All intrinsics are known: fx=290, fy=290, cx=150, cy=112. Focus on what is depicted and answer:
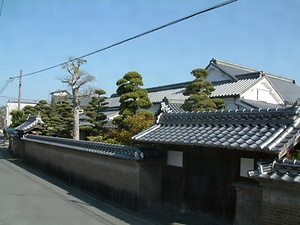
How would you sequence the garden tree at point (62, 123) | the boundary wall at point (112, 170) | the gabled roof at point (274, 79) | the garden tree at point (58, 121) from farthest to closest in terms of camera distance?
the gabled roof at point (274, 79)
the garden tree at point (58, 121)
the garden tree at point (62, 123)
the boundary wall at point (112, 170)

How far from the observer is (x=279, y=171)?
19.9 feet

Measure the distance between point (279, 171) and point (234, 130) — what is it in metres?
2.07

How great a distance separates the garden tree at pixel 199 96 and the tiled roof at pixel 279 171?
412 inches

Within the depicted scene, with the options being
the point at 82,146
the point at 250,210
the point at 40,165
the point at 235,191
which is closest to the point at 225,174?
the point at 235,191

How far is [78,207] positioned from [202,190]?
15.5 ft

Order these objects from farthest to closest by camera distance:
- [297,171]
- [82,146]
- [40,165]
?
[40,165], [82,146], [297,171]

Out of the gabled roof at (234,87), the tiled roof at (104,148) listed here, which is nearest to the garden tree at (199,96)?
the gabled roof at (234,87)

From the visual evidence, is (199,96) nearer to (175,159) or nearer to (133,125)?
(133,125)

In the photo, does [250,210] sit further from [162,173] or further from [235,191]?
[162,173]

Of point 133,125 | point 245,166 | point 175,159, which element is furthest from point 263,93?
point 245,166

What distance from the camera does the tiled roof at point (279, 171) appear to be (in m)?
5.74

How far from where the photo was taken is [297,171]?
5.83m

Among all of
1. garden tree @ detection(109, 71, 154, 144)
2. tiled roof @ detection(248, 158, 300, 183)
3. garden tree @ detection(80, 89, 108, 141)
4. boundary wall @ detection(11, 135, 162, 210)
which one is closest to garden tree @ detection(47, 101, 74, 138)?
garden tree @ detection(80, 89, 108, 141)

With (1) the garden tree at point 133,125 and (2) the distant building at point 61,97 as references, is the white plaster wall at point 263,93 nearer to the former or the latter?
(1) the garden tree at point 133,125
